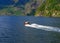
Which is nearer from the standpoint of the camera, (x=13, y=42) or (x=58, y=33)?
(x=13, y=42)

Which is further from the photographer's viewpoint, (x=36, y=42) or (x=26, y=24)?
(x=26, y=24)

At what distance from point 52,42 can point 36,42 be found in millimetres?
4383

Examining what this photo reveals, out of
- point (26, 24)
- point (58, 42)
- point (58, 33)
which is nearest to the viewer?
point (58, 42)

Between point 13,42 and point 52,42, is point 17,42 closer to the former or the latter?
point 13,42

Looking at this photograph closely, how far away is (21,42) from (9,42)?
11.6ft

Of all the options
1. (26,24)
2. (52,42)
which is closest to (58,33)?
(52,42)

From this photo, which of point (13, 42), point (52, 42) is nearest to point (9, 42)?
point (13, 42)

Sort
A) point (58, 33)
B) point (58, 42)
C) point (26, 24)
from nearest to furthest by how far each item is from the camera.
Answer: point (58, 42)
point (58, 33)
point (26, 24)

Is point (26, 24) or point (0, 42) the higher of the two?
point (0, 42)

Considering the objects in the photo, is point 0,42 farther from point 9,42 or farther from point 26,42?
point 26,42

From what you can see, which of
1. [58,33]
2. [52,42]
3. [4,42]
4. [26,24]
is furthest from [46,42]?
[26,24]

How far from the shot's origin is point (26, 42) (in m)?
68.4

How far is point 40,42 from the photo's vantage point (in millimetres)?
68250

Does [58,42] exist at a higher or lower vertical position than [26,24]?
higher
